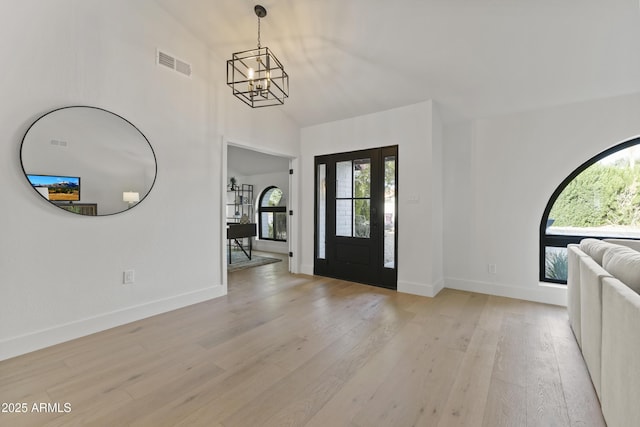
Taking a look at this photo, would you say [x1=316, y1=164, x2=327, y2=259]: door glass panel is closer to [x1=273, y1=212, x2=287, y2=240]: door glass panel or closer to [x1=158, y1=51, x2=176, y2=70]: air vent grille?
[x1=158, y1=51, x2=176, y2=70]: air vent grille

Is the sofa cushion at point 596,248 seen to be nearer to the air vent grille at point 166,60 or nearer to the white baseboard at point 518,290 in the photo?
the white baseboard at point 518,290

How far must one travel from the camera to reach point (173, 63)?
3.16 meters

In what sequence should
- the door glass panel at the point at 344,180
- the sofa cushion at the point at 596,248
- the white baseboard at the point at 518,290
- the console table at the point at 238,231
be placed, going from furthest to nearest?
the console table at the point at 238,231 < the door glass panel at the point at 344,180 < the white baseboard at the point at 518,290 < the sofa cushion at the point at 596,248

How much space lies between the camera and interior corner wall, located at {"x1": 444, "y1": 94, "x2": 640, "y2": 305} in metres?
3.19

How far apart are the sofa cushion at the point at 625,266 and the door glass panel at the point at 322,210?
3319 mm

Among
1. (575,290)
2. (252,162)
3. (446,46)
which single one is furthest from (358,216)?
(252,162)

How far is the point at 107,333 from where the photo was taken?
2.55 m

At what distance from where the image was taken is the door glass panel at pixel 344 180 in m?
4.35

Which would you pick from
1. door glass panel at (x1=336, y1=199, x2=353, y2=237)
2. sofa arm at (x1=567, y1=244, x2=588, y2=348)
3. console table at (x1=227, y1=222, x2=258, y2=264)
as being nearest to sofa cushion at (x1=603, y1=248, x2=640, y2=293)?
sofa arm at (x1=567, y1=244, x2=588, y2=348)

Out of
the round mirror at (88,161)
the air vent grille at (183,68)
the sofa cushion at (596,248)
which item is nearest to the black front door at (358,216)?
the sofa cushion at (596,248)

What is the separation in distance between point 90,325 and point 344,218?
324cm

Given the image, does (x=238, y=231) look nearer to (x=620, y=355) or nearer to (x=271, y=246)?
(x=271, y=246)

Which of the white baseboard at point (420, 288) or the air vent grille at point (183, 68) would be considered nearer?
the air vent grille at point (183, 68)

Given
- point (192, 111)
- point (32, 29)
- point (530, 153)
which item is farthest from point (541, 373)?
point (32, 29)
